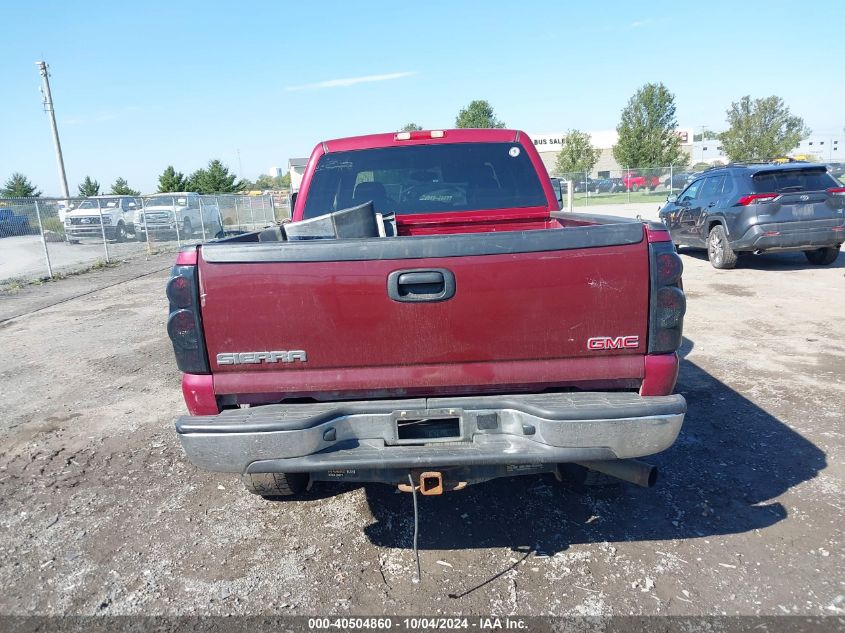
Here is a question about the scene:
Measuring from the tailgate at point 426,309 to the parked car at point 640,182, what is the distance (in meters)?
38.7

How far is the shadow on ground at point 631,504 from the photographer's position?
3.29 m

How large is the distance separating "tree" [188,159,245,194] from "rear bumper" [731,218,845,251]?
1492 inches

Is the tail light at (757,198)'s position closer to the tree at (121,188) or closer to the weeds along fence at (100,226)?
the weeds along fence at (100,226)

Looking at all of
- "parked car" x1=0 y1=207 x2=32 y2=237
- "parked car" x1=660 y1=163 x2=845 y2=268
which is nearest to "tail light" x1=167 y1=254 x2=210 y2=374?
"parked car" x1=660 y1=163 x2=845 y2=268

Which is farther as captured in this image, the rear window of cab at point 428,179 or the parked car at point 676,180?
the parked car at point 676,180

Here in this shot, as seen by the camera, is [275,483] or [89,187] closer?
[275,483]

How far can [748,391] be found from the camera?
5.28m

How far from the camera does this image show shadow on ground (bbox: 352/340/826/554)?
329cm

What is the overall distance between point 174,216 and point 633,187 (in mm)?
30163

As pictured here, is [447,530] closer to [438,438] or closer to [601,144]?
[438,438]

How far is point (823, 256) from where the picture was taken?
11.0 metres

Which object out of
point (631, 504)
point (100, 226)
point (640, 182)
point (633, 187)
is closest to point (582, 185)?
point (633, 187)

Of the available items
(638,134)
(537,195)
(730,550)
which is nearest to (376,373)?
(730,550)

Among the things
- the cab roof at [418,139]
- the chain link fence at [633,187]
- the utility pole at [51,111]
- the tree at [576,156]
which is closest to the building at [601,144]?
the tree at [576,156]
